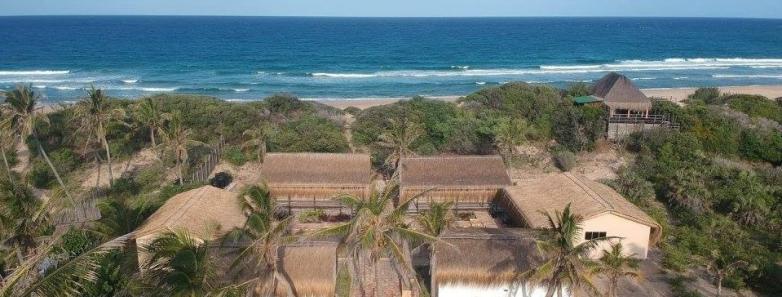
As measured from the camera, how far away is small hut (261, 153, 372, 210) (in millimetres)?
22953

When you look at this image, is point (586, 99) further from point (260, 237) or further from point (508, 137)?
→ point (260, 237)

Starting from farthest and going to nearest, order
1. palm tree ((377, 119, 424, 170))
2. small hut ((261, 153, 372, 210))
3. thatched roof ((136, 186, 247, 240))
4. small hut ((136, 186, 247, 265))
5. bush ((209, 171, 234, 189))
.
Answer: bush ((209, 171, 234, 189))
palm tree ((377, 119, 424, 170))
small hut ((261, 153, 372, 210))
thatched roof ((136, 186, 247, 240))
small hut ((136, 186, 247, 265))

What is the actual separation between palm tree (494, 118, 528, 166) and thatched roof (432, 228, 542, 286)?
37.6 feet

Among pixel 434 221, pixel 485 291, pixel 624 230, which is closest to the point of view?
pixel 434 221

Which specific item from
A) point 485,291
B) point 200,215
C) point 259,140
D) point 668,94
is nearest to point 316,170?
point 259,140

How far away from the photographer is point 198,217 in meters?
18.2

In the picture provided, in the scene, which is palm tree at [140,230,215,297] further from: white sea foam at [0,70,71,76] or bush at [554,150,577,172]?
white sea foam at [0,70,71,76]

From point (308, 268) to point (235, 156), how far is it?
15253 mm

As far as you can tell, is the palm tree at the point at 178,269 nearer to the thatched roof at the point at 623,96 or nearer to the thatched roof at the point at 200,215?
the thatched roof at the point at 200,215

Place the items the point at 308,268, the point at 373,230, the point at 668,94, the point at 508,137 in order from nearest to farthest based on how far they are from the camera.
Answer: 1. the point at 373,230
2. the point at 308,268
3. the point at 508,137
4. the point at 668,94

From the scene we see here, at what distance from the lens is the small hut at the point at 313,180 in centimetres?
2295

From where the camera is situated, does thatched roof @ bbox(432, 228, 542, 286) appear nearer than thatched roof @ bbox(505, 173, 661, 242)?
Yes

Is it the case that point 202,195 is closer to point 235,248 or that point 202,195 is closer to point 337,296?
point 235,248

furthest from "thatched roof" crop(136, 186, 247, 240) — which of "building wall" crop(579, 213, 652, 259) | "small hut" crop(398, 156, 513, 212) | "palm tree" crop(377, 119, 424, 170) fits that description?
"building wall" crop(579, 213, 652, 259)
